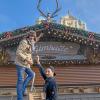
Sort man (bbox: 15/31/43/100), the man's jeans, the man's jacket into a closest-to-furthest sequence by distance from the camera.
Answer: the man's jeans < man (bbox: 15/31/43/100) < the man's jacket

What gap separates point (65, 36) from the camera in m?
19.6

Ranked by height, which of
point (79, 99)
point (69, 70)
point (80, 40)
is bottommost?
point (79, 99)

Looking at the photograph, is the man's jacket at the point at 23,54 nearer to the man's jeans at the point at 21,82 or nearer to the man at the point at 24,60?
the man at the point at 24,60

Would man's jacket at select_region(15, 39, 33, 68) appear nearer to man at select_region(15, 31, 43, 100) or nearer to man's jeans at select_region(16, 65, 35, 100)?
man at select_region(15, 31, 43, 100)

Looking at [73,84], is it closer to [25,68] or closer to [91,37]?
[91,37]

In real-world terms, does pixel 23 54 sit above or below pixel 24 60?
above

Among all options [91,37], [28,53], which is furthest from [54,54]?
[28,53]

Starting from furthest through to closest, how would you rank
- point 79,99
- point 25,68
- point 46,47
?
point 46,47, point 79,99, point 25,68

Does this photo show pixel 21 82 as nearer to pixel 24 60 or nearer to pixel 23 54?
pixel 24 60

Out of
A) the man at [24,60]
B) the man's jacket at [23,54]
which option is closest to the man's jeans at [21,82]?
the man at [24,60]

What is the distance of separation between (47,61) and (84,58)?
1.58 meters

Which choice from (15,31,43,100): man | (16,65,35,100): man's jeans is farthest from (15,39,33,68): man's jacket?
(16,65,35,100): man's jeans

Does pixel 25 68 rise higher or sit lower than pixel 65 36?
lower

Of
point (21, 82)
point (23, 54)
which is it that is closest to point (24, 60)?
point (23, 54)
